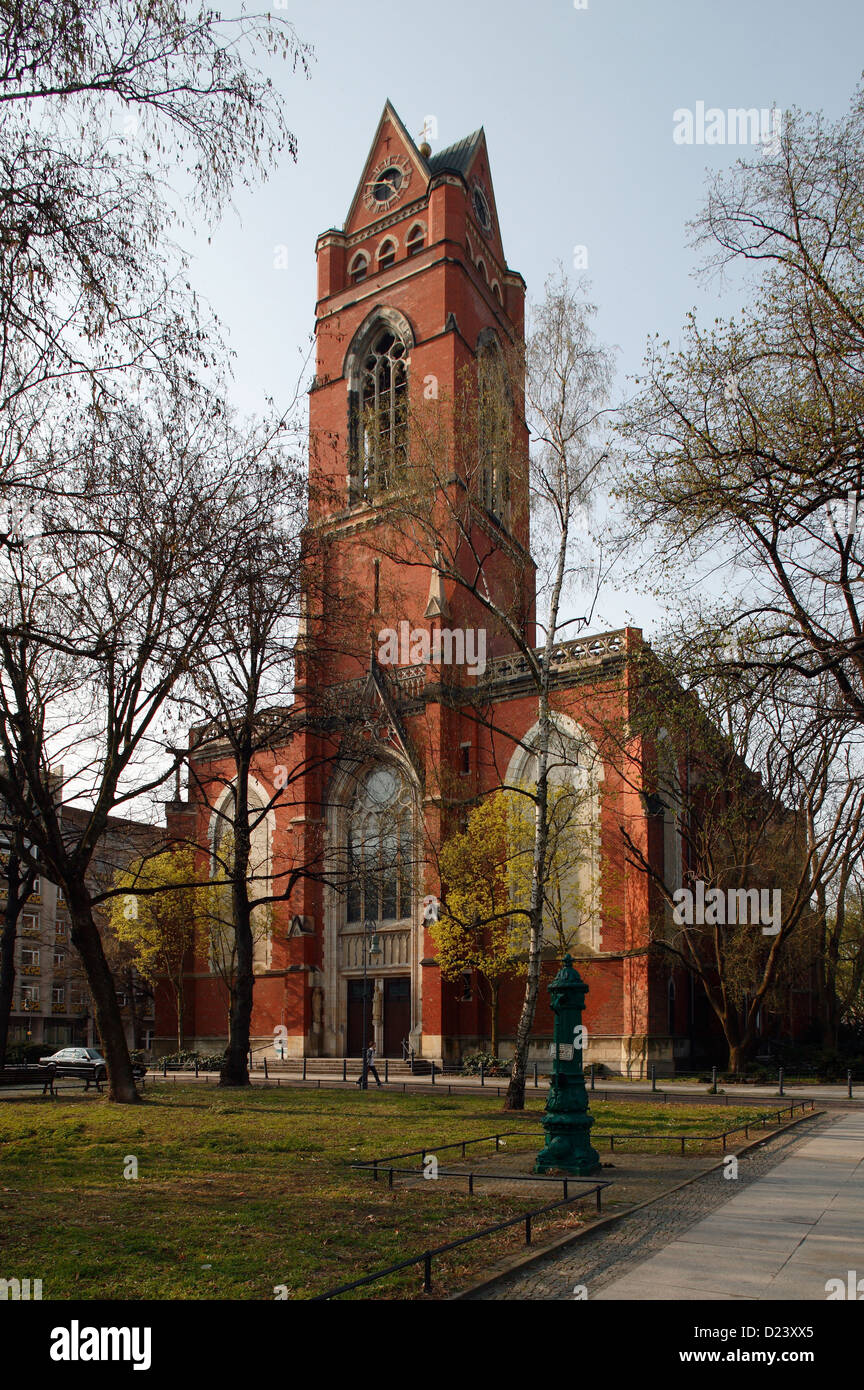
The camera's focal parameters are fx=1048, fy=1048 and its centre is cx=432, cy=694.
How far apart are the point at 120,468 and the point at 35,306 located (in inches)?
183

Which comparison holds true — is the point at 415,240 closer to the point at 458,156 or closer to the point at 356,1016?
the point at 458,156

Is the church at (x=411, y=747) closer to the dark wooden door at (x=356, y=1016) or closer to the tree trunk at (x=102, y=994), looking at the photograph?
the dark wooden door at (x=356, y=1016)

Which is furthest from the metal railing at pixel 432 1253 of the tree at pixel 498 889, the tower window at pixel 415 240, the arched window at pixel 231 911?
the tower window at pixel 415 240

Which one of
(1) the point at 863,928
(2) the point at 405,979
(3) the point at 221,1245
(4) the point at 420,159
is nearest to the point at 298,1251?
(3) the point at 221,1245

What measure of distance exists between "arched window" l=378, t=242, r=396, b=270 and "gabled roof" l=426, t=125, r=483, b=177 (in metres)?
4.00

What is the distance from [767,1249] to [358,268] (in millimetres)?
50584

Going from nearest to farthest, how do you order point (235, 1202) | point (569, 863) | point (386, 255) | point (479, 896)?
point (235, 1202) < point (569, 863) < point (479, 896) < point (386, 255)

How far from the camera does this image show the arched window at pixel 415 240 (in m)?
49.2

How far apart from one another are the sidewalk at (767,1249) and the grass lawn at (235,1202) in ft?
4.16

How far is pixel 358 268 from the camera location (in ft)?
170

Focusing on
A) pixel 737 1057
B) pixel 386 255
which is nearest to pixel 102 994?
pixel 737 1057

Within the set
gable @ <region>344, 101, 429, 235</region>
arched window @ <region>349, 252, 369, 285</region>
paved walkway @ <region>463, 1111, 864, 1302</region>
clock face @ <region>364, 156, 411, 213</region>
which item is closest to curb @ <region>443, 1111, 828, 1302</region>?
paved walkway @ <region>463, 1111, 864, 1302</region>

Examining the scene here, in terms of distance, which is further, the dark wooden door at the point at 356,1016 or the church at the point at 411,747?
the dark wooden door at the point at 356,1016

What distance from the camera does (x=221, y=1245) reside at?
8.62 metres
